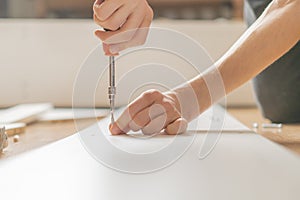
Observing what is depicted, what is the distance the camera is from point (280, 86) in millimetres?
1337

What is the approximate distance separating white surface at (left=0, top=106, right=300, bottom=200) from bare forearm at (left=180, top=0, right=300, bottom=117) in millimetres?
186

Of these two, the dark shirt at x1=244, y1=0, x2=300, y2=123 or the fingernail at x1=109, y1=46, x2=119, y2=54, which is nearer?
the fingernail at x1=109, y1=46, x2=119, y2=54

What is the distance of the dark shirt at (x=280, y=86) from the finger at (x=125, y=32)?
0.58 metres

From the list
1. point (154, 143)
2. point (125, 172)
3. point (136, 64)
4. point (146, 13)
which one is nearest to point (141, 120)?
point (154, 143)

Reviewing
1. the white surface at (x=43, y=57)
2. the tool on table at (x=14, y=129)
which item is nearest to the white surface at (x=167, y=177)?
the tool on table at (x=14, y=129)

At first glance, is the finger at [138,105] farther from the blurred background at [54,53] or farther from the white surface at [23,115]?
the blurred background at [54,53]

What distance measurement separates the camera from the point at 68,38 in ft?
6.90

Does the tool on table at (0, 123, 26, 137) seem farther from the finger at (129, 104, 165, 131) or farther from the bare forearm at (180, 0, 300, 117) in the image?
the bare forearm at (180, 0, 300, 117)

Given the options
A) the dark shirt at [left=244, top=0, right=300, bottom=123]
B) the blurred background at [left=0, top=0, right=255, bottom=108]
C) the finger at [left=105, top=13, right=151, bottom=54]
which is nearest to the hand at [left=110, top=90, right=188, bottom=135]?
the finger at [left=105, top=13, right=151, bottom=54]

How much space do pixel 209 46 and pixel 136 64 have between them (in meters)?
0.33

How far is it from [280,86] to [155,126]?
0.49 metres

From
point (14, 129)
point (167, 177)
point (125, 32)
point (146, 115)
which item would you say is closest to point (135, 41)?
point (125, 32)

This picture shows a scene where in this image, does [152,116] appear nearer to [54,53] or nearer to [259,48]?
[259,48]

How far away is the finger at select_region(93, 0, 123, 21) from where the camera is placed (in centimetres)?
79
